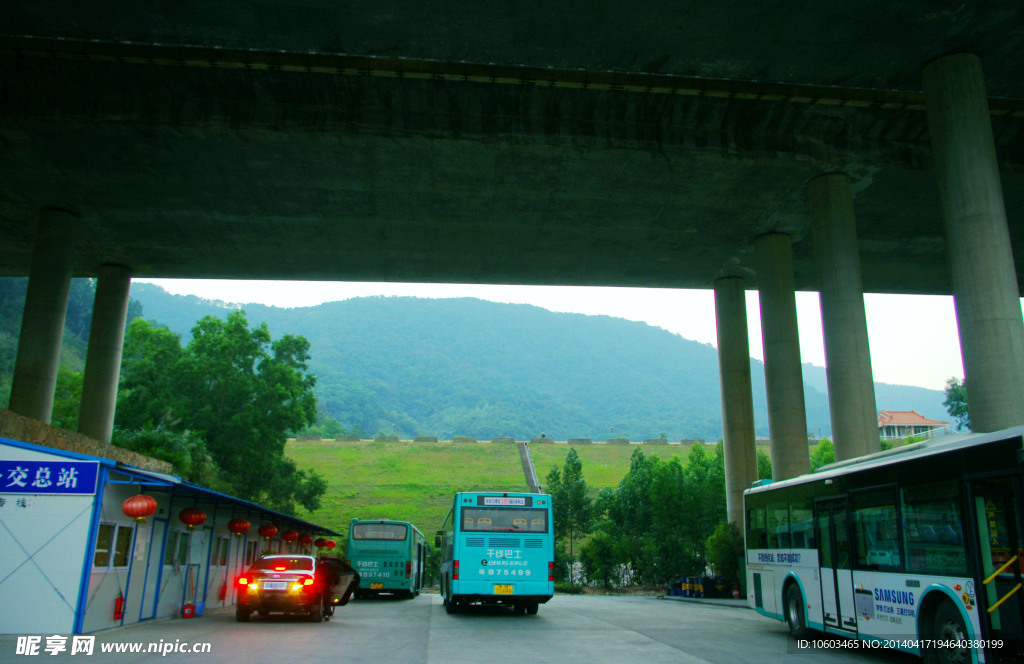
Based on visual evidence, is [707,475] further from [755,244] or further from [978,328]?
[978,328]

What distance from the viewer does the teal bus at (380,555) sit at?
29.5 metres

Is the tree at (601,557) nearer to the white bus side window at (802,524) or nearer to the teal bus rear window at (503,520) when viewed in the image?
the teal bus rear window at (503,520)

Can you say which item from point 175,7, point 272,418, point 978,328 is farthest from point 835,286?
point 272,418

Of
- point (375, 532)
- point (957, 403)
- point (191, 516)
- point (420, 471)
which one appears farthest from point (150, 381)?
point (957, 403)

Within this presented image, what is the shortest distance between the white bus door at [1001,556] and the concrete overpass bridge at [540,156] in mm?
9707

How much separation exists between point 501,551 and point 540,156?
471 inches

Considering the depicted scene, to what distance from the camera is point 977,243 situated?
18.0 metres

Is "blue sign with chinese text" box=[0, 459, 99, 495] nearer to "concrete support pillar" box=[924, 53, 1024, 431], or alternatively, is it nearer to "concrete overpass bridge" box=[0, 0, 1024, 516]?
"concrete overpass bridge" box=[0, 0, 1024, 516]

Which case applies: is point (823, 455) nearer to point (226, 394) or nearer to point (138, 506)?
point (226, 394)

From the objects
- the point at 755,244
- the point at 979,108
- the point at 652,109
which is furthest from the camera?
the point at 755,244

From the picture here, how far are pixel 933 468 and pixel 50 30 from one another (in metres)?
21.0

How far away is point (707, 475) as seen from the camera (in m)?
44.2

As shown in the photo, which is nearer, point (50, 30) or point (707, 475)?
point (50, 30)

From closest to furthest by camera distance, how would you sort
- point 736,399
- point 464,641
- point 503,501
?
point 464,641, point 503,501, point 736,399
